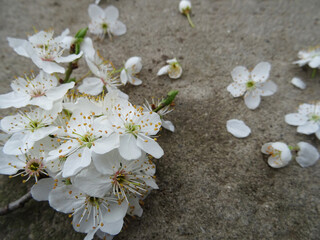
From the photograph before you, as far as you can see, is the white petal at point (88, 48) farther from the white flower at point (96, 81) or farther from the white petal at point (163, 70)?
the white petal at point (163, 70)

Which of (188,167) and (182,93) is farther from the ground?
(182,93)

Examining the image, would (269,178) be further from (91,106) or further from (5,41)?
(5,41)

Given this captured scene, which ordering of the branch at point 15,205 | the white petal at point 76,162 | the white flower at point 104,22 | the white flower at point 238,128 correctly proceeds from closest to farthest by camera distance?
1. the white petal at point 76,162
2. the branch at point 15,205
3. the white flower at point 238,128
4. the white flower at point 104,22

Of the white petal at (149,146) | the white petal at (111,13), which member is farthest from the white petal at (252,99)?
the white petal at (111,13)

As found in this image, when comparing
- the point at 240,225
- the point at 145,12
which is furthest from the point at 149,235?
the point at 145,12

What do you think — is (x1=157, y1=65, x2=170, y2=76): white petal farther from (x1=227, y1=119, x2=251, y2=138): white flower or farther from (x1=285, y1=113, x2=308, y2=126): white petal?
(x1=285, y1=113, x2=308, y2=126): white petal

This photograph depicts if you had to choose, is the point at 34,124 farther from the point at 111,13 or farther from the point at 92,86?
the point at 111,13
